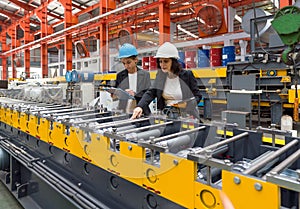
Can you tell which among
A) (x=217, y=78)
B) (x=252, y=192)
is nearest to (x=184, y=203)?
(x=252, y=192)

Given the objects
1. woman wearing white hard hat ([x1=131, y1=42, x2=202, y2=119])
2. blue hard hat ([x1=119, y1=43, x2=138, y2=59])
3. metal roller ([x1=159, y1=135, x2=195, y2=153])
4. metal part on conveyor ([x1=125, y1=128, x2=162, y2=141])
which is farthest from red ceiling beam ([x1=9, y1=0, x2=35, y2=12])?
metal roller ([x1=159, y1=135, x2=195, y2=153])

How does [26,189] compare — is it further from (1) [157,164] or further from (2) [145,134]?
(1) [157,164]

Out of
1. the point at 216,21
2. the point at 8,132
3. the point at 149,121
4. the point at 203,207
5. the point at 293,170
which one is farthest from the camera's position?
the point at 216,21

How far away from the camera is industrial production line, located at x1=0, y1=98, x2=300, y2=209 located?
652mm

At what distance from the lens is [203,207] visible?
2.32 feet

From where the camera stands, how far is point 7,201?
2275mm

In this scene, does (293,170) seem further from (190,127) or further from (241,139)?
(190,127)

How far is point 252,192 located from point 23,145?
2.18 meters

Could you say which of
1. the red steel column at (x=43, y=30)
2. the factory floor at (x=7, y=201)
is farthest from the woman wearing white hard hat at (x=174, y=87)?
the red steel column at (x=43, y=30)

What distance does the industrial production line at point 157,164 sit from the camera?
0.65 meters

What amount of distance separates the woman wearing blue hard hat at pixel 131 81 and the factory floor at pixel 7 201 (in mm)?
1322

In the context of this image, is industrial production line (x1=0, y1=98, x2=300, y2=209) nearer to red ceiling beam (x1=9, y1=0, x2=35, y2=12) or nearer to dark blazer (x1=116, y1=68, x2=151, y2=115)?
dark blazer (x1=116, y1=68, x2=151, y2=115)

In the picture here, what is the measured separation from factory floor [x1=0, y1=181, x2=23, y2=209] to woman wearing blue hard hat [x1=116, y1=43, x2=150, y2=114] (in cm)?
132

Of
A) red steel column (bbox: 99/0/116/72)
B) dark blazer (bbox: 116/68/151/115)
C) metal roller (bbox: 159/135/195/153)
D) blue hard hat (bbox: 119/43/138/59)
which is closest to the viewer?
metal roller (bbox: 159/135/195/153)
